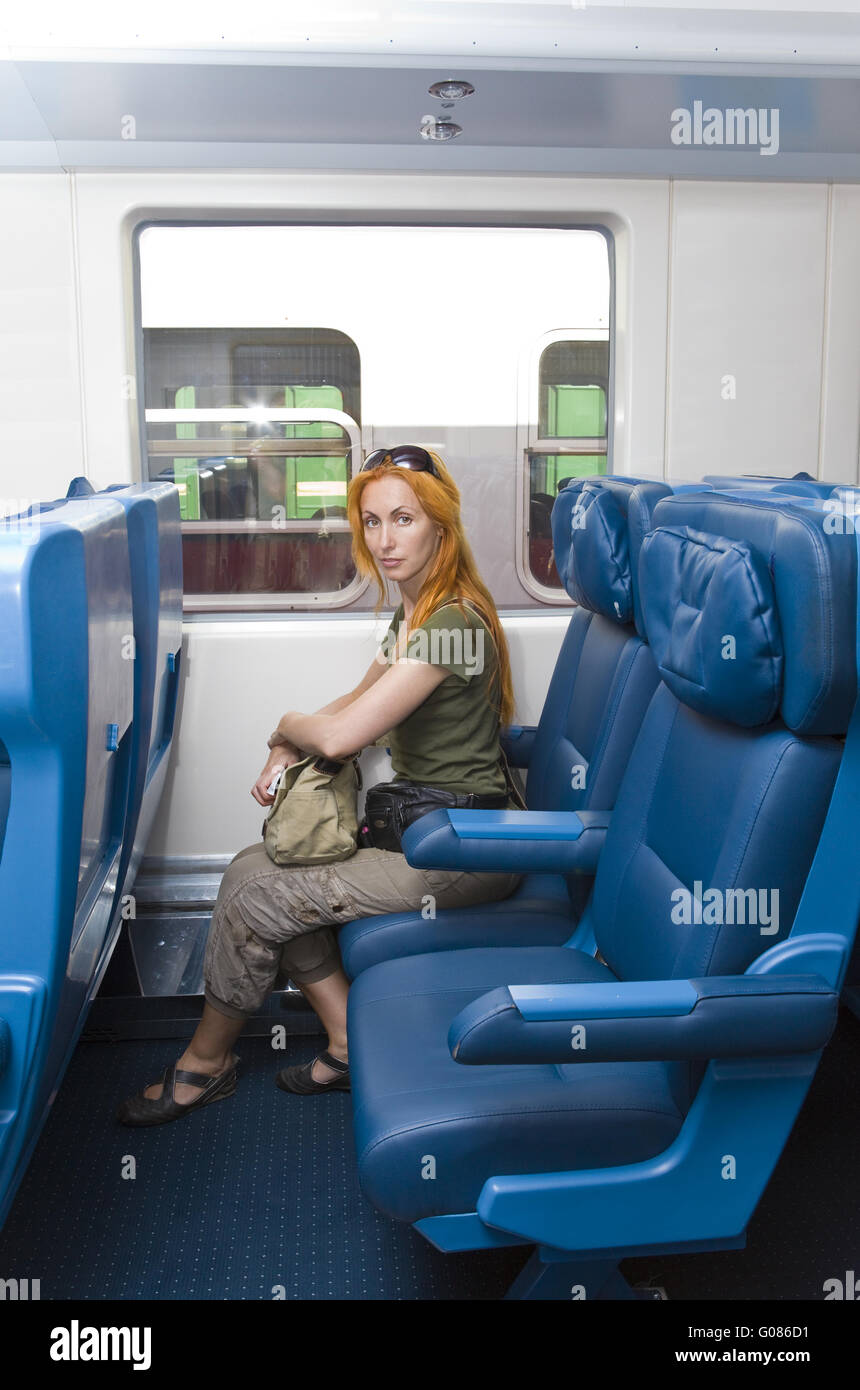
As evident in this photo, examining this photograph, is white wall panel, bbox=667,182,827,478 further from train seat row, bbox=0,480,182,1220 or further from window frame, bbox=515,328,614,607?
train seat row, bbox=0,480,182,1220

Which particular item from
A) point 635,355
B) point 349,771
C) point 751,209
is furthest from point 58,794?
point 751,209

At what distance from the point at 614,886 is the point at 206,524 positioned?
184cm

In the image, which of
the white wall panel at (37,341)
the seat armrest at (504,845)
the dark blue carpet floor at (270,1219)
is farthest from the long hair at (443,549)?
the dark blue carpet floor at (270,1219)

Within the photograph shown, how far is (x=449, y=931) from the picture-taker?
2.36 meters

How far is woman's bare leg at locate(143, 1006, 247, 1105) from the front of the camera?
8.24 feet

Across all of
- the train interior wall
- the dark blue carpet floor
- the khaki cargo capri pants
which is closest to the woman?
the khaki cargo capri pants

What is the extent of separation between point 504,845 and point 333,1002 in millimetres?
621

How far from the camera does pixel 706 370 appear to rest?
3.26 metres

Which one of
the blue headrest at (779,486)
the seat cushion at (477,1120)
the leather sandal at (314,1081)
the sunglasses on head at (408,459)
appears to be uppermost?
the sunglasses on head at (408,459)

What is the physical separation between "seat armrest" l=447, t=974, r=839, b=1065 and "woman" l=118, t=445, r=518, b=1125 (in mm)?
924

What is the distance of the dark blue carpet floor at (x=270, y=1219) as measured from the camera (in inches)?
80.4

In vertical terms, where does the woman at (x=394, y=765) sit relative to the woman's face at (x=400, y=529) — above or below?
below

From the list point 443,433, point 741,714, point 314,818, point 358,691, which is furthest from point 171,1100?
point 443,433

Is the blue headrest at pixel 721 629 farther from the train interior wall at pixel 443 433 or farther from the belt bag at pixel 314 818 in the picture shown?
the train interior wall at pixel 443 433
